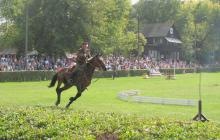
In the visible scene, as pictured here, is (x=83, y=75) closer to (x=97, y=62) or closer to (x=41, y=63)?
(x=97, y=62)

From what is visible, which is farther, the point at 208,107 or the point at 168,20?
the point at 168,20

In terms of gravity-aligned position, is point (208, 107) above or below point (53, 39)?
below

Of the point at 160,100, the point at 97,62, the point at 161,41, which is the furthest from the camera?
the point at 161,41

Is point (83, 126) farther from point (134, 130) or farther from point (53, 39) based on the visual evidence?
point (53, 39)

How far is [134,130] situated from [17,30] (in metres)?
63.6

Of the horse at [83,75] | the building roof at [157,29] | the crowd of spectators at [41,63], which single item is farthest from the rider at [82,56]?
the building roof at [157,29]

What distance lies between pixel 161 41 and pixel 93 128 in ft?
363

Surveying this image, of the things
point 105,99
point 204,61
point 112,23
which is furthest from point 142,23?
point 105,99

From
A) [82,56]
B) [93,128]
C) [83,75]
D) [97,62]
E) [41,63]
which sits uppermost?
[82,56]

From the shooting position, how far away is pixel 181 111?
21594mm

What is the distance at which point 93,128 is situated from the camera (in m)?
11.2

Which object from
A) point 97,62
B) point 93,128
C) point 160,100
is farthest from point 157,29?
point 93,128

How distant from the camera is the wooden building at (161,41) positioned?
11869 cm

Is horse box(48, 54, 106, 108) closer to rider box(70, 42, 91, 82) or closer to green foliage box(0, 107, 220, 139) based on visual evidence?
rider box(70, 42, 91, 82)
